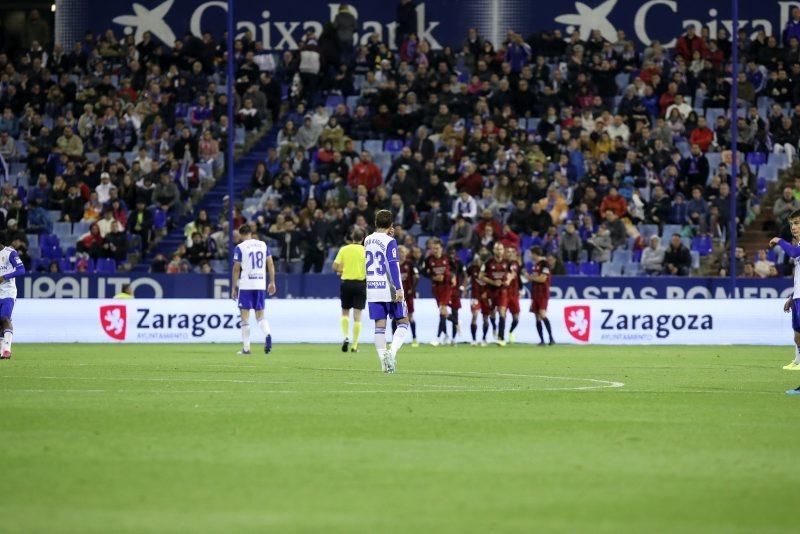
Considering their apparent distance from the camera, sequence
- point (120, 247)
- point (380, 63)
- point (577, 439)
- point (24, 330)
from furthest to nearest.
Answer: point (380, 63) < point (120, 247) < point (24, 330) < point (577, 439)

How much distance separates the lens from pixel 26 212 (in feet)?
113

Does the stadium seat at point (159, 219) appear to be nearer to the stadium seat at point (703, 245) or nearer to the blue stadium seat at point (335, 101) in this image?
the blue stadium seat at point (335, 101)

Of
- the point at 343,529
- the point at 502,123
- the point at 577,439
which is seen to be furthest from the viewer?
the point at 502,123

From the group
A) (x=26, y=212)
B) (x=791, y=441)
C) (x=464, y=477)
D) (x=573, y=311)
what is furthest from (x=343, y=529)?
(x=26, y=212)

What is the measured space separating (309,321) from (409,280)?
2460 mm

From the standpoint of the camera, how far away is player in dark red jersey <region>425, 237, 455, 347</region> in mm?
29672

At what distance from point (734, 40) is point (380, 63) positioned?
10.6 metres

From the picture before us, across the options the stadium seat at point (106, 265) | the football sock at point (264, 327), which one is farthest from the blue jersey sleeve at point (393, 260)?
the stadium seat at point (106, 265)

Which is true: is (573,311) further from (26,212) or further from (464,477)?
(464,477)

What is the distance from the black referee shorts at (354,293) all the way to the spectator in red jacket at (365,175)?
8.30 m

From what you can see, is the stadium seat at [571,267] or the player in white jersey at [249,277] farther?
the stadium seat at [571,267]

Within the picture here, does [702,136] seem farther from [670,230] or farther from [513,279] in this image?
[513,279]

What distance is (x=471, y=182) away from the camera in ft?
112

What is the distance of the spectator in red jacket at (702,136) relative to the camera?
1398 inches
